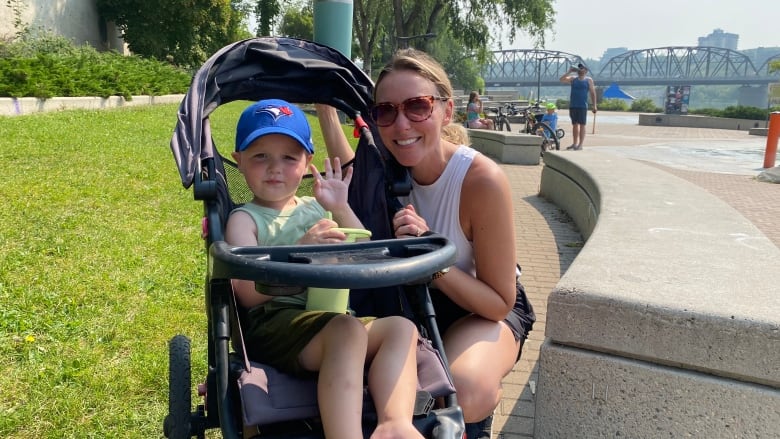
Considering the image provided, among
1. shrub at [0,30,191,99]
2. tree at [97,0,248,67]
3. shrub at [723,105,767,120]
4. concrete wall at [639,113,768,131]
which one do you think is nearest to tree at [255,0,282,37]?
tree at [97,0,248,67]

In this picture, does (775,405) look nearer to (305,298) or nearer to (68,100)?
(305,298)

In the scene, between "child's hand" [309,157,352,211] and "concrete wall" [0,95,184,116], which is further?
"concrete wall" [0,95,184,116]

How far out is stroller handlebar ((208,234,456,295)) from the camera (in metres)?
1.56

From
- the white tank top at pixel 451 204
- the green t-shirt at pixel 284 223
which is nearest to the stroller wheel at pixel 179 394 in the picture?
the green t-shirt at pixel 284 223

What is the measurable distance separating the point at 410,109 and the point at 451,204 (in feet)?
1.43

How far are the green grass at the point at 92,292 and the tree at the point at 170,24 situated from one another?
2232 cm

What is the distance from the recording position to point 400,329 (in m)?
2.00

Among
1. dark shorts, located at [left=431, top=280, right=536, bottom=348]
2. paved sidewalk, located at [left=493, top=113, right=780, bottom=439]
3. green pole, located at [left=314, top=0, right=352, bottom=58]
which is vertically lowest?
paved sidewalk, located at [left=493, top=113, right=780, bottom=439]

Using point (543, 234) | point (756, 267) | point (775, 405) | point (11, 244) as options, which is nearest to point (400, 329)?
point (775, 405)

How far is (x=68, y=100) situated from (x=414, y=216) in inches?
534

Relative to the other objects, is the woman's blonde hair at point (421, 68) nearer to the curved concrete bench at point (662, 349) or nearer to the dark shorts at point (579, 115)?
the curved concrete bench at point (662, 349)

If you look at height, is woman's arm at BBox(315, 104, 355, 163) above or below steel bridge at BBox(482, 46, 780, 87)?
below

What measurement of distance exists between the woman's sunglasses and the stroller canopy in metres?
0.66

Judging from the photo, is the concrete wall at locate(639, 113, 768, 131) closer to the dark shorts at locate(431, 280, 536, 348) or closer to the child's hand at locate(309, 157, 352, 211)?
the dark shorts at locate(431, 280, 536, 348)
